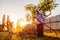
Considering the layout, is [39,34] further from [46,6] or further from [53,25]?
[53,25]

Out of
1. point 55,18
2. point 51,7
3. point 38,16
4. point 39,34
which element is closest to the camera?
point 38,16

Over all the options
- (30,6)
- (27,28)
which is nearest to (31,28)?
(27,28)

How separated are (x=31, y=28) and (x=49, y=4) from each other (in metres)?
4.05

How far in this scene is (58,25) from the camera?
19.9 metres

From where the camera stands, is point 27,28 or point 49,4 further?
point 49,4

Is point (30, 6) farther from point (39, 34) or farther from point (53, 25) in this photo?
point (53, 25)

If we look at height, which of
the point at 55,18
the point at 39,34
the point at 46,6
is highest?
the point at 46,6

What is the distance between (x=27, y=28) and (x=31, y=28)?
0.41m

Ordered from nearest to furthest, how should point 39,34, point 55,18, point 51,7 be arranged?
point 39,34, point 51,7, point 55,18

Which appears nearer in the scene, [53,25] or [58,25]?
[58,25]

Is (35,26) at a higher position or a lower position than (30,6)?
lower

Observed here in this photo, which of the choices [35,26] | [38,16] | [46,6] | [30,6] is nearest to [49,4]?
[46,6]

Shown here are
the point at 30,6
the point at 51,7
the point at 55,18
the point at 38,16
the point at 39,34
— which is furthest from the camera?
the point at 55,18

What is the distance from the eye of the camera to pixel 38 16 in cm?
1098
